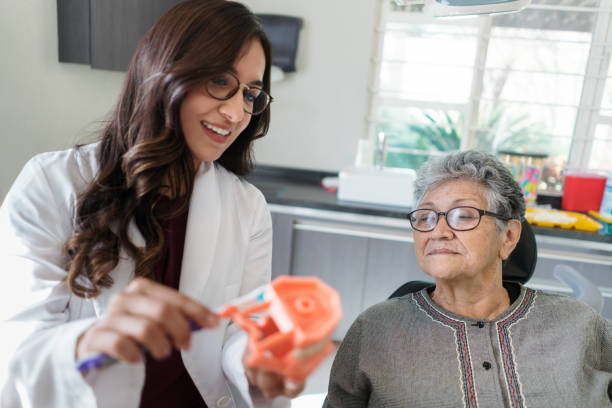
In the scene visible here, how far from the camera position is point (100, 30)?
222 centimetres

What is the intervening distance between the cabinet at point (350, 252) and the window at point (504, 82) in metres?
0.73

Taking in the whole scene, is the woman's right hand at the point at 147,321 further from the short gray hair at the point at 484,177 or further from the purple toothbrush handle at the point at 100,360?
the short gray hair at the point at 484,177

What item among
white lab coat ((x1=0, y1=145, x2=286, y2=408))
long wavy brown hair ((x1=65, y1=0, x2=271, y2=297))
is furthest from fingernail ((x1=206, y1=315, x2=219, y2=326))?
long wavy brown hair ((x1=65, y1=0, x2=271, y2=297))

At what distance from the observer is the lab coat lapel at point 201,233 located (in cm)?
118

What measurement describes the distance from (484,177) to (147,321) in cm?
104

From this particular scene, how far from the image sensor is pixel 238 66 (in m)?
1.08

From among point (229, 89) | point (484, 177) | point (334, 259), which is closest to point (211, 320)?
point (229, 89)

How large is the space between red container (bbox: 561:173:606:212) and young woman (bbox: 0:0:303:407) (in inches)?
88.8

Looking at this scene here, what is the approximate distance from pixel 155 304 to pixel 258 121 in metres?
0.73

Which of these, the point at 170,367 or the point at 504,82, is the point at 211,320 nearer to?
the point at 170,367

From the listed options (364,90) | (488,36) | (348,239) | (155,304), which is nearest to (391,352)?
(155,304)

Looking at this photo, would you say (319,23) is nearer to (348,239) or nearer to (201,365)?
(348,239)

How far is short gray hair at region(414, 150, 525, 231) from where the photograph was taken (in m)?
1.40

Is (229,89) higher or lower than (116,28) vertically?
lower
